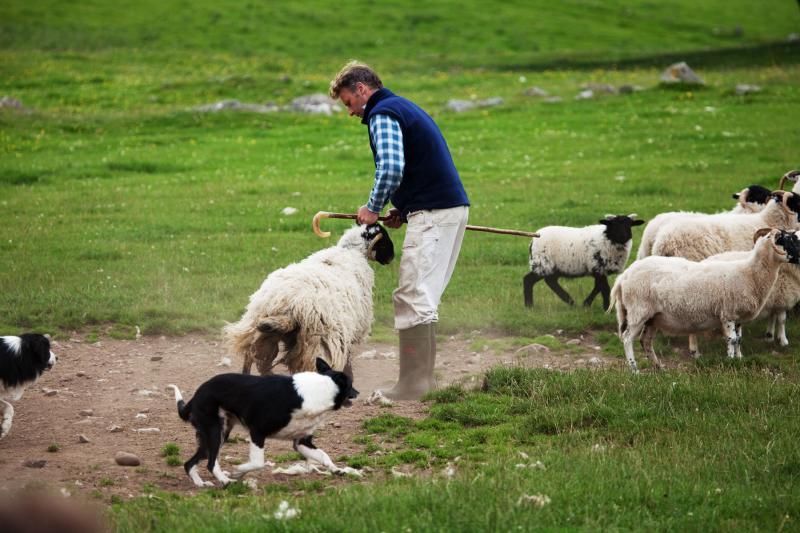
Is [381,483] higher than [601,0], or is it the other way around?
[601,0]

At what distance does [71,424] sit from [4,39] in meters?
42.0

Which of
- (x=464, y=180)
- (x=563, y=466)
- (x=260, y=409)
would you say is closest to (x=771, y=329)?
(x=563, y=466)

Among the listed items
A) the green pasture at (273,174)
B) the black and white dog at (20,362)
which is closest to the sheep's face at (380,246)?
the green pasture at (273,174)

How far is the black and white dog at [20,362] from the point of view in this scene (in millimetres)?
7855

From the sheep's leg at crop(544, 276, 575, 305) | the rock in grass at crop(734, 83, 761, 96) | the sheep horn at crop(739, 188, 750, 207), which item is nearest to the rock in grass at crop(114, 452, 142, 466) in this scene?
the sheep's leg at crop(544, 276, 575, 305)

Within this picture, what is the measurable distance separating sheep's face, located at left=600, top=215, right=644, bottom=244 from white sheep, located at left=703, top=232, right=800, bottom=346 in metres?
1.97

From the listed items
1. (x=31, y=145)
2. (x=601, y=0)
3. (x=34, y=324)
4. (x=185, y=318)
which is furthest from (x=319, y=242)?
(x=601, y=0)

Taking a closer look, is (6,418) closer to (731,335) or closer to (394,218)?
(394,218)

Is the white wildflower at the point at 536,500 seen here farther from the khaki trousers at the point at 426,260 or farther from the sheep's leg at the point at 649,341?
the sheep's leg at the point at 649,341

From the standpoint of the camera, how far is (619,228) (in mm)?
12484

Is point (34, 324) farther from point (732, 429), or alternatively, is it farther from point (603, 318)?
point (732, 429)

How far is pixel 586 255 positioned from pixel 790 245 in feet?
11.2

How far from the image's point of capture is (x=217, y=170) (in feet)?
71.3

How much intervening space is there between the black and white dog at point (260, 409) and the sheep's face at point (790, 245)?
5.06 metres
